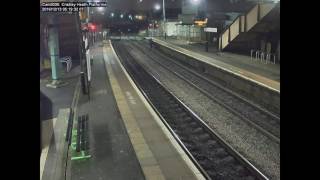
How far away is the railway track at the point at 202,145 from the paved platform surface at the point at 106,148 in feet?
5.38

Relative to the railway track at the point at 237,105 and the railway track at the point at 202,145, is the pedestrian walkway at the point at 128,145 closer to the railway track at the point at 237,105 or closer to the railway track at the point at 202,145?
the railway track at the point at 202,145

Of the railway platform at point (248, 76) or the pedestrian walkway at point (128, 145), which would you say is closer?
the pedestrian walkway at point (128, 145)

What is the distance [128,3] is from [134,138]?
8573 centimetres

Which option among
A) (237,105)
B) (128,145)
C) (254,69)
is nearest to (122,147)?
(128,145)

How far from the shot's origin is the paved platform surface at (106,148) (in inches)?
330

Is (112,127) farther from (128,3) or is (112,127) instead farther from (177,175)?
(128,3)

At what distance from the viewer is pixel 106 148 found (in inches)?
400

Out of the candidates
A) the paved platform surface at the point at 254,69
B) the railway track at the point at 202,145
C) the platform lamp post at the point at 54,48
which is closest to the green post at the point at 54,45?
the platform lamp post at the point at 54,48

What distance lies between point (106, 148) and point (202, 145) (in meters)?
2.98

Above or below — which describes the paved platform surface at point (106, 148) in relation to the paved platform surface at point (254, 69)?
below

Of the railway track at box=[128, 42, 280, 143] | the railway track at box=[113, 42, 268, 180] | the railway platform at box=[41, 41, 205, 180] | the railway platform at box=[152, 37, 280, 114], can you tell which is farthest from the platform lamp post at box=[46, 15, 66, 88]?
the railway platform at box=[152, 37, 280, 114]

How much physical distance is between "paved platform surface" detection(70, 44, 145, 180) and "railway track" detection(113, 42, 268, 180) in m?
1.64

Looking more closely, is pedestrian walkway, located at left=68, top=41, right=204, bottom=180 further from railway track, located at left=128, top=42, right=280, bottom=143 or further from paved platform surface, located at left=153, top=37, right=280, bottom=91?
paved platform surface, located at left=153, top=37, right=280, bottom=91
